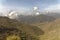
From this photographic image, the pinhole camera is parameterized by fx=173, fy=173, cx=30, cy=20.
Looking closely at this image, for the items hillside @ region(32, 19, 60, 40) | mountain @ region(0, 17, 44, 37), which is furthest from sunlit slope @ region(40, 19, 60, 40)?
Result: mountain @ region(0, 17, 44, 37)

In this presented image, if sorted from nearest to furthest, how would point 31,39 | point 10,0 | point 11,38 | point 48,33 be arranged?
point 11,38 < point 31,39 < point 48,33 < point 10,0

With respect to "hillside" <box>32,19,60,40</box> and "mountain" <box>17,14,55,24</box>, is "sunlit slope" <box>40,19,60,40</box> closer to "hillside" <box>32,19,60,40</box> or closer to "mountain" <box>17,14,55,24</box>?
"hillside" <box>32,19,60,40</box>

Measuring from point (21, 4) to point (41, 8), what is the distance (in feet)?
1.42

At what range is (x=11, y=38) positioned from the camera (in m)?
2.89

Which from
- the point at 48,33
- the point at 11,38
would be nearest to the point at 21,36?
the point at 11,38

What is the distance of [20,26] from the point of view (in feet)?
10.6

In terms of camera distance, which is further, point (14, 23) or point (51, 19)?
point (51, 19)

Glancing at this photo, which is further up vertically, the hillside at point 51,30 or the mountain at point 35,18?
the mountain at point 35,18

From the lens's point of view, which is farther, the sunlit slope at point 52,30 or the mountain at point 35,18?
the mountain at point 35,18

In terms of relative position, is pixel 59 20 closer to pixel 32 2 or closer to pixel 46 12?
pixel 46 12

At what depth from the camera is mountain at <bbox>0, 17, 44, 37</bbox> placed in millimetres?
3115

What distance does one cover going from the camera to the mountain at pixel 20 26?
10.2ft

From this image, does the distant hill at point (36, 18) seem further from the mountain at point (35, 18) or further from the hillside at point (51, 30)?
the hillside at point (51, 30)

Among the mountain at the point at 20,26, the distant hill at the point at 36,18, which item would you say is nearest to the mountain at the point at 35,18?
the distant hill at the point at 36,18
